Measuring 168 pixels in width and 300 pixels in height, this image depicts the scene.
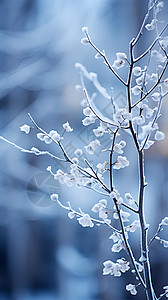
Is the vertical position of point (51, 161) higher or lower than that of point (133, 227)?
higher

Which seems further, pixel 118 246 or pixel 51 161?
pixel 51 161

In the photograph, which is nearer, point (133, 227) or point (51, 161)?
point (133, 227)

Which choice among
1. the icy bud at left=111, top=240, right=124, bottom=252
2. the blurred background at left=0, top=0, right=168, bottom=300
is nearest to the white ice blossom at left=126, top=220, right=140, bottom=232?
the icy bud at left=111, top=240, right=124, bottom=252

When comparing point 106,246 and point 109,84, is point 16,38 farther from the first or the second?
point 106,246

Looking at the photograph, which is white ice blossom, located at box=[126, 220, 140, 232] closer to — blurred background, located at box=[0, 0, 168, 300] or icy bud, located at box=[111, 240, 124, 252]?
→ icy bud, located at box=[111, 240, 124, 252]

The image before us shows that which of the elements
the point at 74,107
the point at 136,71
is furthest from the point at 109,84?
the point at 136,71

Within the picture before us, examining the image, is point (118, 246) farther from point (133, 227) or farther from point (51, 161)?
point (51, 161)

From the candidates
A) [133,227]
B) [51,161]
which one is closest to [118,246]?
[133,227]

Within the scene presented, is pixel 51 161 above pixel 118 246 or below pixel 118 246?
above
